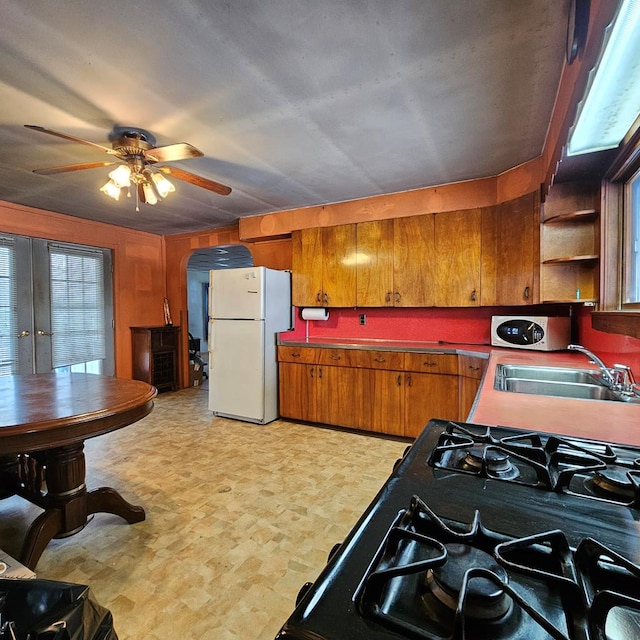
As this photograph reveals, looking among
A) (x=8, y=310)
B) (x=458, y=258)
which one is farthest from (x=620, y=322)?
(x=8, y=310)

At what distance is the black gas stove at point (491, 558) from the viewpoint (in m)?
0.41

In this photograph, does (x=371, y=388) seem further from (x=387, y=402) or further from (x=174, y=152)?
(x=174, y=152)

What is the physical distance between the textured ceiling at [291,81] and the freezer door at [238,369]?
166 centimetres

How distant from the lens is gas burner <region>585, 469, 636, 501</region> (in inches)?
27.3

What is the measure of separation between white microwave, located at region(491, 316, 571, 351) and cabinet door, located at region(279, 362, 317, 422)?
1.83 meters

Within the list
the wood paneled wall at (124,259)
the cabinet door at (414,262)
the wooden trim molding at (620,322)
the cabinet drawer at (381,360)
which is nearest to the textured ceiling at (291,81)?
the cabinet door at (414,262)

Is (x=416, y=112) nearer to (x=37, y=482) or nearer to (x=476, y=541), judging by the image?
(x=476, y=541)

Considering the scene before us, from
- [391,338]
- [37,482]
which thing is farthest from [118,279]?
[391,338]

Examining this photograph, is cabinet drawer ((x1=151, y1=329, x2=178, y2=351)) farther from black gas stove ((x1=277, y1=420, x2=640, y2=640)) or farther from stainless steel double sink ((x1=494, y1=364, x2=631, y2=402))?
black gas stove ((x1=277, y1=420, x2=640, y2=640))

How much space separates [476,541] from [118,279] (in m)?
5.46

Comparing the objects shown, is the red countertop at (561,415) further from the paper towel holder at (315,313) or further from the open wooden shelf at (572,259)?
the paper towel holder at (315,313)

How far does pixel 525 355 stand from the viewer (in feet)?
8.77

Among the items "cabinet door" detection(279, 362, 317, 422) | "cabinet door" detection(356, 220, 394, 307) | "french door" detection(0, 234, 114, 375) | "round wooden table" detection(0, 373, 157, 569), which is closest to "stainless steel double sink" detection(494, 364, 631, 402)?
"cabinet door" detection(356, 220, 394, 307)

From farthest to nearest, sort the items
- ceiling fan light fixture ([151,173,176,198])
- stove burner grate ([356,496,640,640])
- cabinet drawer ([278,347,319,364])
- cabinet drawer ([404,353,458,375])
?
cabinet drawer ([278,347,319,364]) < cabinet drawer ([404,353,458,375]) < ceiling fan light fixture ([151,173,176,198]) < stove burner grate ([356,496,640,640])
